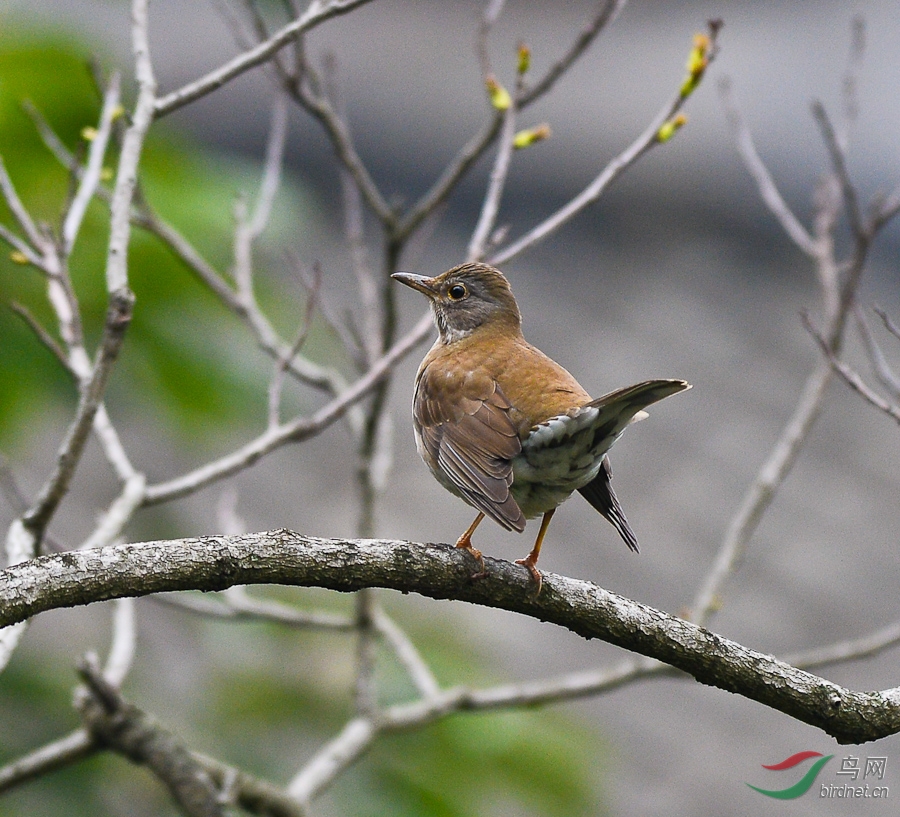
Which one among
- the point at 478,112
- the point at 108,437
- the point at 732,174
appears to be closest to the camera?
the point at 108,437

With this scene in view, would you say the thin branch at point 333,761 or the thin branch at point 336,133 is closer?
the thin branch at point 333,761

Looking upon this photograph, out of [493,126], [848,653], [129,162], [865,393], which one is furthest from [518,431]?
[848,653]

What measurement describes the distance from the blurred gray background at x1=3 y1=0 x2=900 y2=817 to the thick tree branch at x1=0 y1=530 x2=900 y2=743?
312cm

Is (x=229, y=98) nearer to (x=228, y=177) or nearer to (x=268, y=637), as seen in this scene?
(x=228, y=177)

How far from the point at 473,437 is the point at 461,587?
34.1 inches

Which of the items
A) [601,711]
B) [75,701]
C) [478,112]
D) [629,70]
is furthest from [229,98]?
[75,701]

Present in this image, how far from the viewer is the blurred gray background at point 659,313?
7164mm

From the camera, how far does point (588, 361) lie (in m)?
9.29

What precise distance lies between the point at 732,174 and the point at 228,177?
238 inches

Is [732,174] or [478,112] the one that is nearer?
[732,174]

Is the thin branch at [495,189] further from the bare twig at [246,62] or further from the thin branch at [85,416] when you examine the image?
the thin branch at [85,416]

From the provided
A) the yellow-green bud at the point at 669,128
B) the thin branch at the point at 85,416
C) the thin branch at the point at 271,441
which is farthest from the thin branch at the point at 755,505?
the thin branch at the point at 85,416

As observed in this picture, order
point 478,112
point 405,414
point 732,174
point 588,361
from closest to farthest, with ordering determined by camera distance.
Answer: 1. point 405,414
2. point 588,361
3. point 732,174
4. point 478,112

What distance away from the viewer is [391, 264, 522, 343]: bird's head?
171 inches
